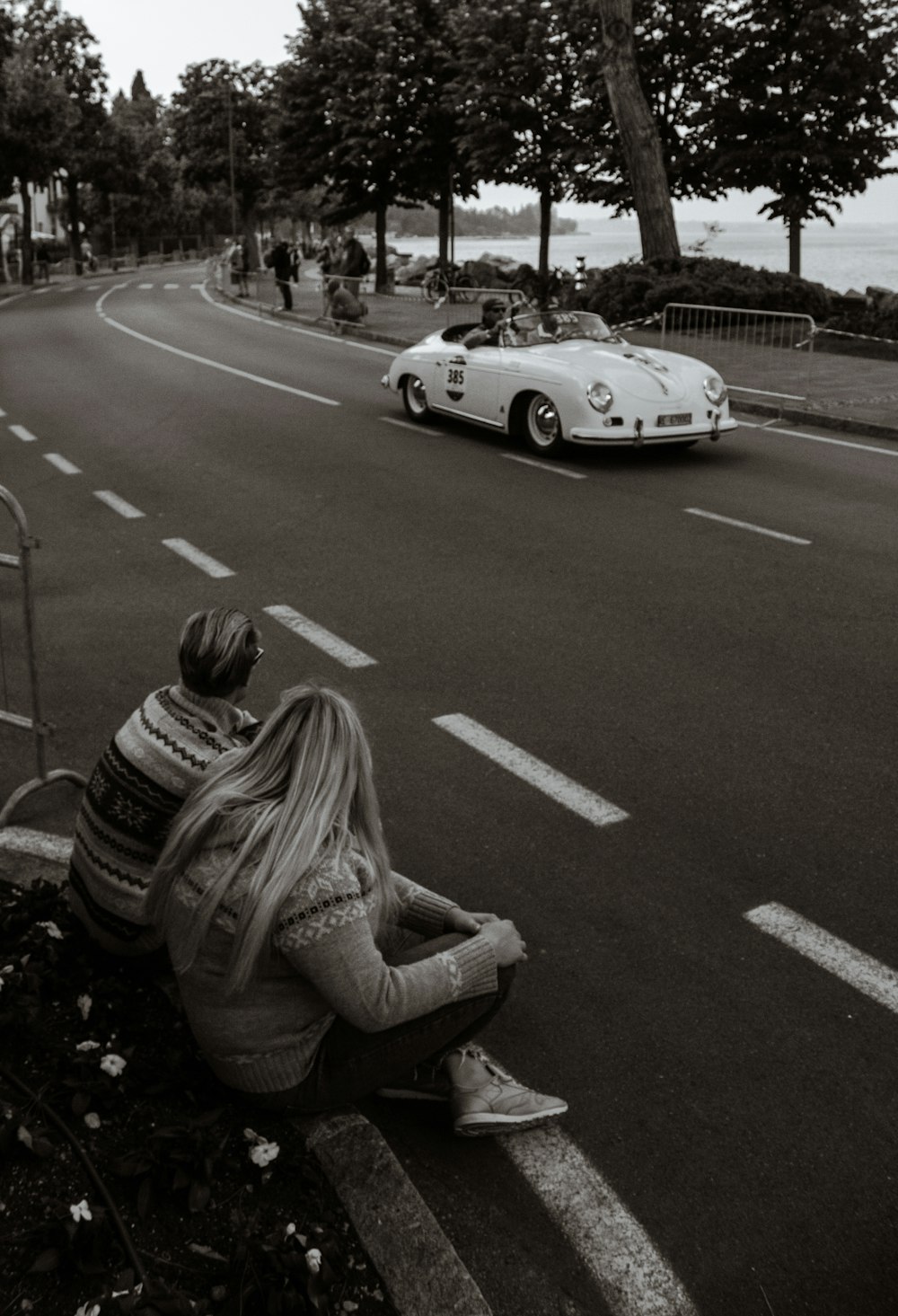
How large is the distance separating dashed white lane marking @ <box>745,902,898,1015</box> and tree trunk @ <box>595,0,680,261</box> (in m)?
23.0

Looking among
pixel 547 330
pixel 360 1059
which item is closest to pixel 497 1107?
A: pixel 360 1059

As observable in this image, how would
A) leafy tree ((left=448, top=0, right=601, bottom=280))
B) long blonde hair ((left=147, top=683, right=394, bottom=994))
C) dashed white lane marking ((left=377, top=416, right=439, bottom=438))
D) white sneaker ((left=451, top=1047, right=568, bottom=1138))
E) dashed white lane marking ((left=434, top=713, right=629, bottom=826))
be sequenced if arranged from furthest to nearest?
leafy tree ((left=448, top=0, right=601, bottom=280)) < dashed white lane marking ((left=377, top=416, right=439, bottom=438)) < dashed white lane marking ((left=434, top=713, right=629, bottom=826)) < white sneaker ((left=451, top=1047, right=568, bottom=1138)) < long blonde hair ((left=147, top=683, right=394, bottom=994))

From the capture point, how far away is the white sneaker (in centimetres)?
337

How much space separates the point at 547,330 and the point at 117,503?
4.81 m

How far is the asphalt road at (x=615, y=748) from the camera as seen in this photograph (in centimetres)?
321

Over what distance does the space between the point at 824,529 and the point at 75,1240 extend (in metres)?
8.25

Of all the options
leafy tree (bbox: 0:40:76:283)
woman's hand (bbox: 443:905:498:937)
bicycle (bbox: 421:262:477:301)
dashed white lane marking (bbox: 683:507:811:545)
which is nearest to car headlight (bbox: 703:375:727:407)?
dashed white lane marking (bbox: 683:507:811:545)

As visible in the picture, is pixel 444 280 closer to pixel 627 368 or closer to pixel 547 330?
pixel 547 330

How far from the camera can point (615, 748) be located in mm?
5832

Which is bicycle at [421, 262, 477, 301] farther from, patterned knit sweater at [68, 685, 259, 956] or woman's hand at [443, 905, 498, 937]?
woman's hand at [443, 905, 498, 937]

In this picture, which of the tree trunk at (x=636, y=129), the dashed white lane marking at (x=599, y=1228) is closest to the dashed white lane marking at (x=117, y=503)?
the dashed white lane marking at (x=599, y=1228)

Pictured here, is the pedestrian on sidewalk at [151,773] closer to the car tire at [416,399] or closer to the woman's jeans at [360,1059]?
the woman's jeans at [360,1059]

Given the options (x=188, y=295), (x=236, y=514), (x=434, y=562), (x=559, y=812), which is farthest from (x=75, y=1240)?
(x=188, y=295)

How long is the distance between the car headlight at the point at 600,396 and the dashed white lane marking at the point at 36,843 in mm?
8035
